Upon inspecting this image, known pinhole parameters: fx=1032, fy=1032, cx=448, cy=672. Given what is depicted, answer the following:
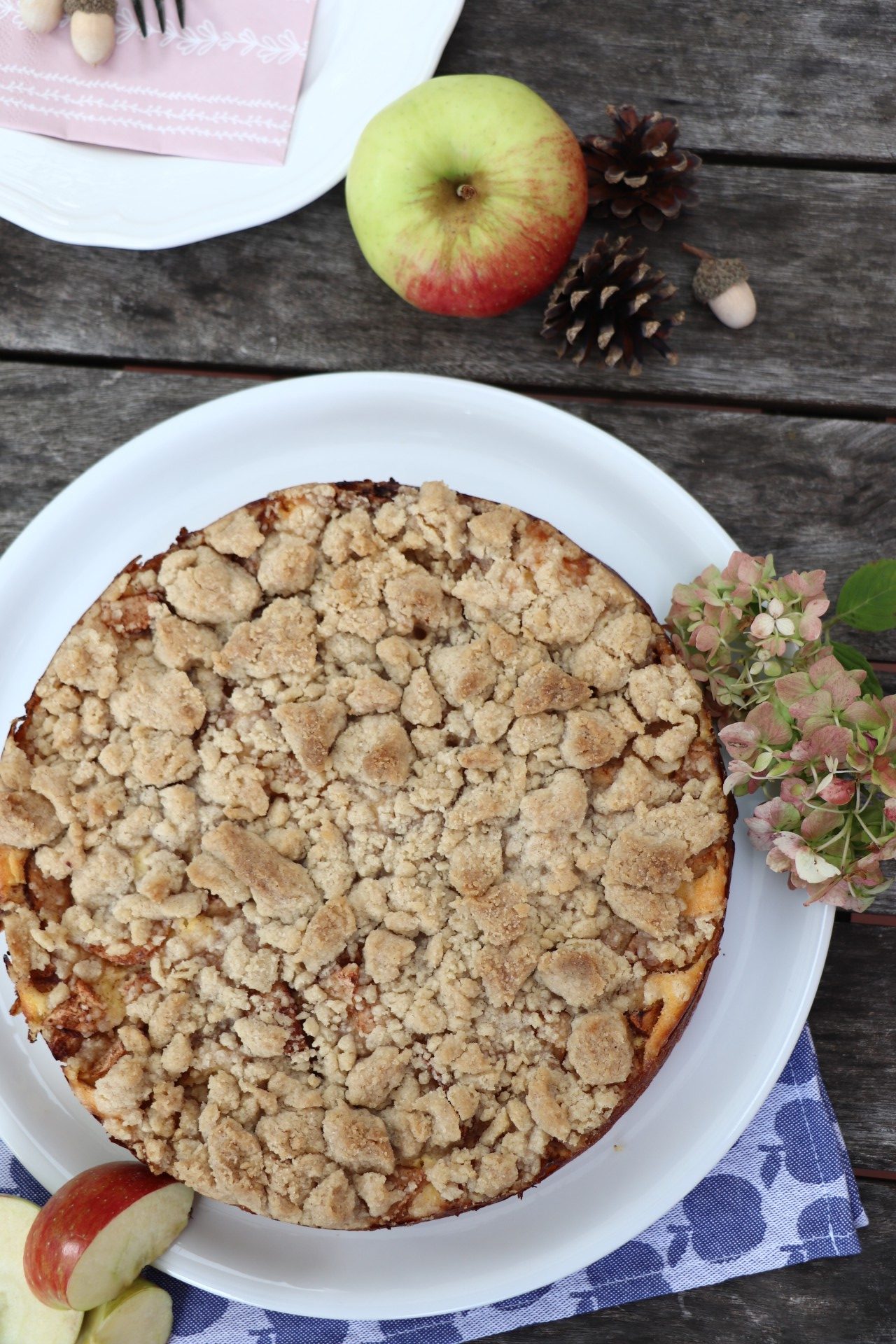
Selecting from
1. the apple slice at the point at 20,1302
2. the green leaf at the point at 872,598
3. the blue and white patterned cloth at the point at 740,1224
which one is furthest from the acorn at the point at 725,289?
the apple slice at the point at 20,1302

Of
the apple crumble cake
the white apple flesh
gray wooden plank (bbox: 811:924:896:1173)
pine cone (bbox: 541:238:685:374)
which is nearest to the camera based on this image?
the apple crumble cake

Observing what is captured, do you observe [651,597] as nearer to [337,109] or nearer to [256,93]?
[337,109]

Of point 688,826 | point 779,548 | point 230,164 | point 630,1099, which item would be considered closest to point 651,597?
point 779,548

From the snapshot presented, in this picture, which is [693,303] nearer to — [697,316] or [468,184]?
[697,316]

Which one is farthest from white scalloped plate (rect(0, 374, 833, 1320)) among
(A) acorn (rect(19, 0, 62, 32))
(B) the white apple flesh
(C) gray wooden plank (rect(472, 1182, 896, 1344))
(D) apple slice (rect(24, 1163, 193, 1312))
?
(A) acorn (rect(19, 0, 62, 32))

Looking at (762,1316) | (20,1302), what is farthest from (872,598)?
(20,1302)

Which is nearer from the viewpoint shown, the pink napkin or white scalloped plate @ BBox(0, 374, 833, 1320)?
white scalloped plate @ BBox(0, 374, 833, 1320)

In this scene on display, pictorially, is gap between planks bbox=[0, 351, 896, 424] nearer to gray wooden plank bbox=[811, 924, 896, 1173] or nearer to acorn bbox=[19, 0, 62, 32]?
acorn bbox=[19, 0, 62, 32]
